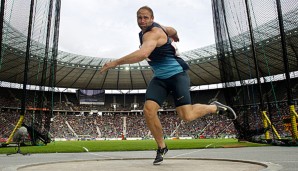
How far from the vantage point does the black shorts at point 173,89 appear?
451cm

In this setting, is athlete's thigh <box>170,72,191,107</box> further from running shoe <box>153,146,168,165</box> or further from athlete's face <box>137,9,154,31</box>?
athlete's face <box>137,9,154,31</box>

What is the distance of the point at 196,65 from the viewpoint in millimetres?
42000

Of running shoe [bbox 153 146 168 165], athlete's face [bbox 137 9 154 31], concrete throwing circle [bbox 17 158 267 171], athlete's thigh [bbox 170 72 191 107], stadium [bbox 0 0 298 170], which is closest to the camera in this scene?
concrete throwing circle [bbox 17 158 267 171]

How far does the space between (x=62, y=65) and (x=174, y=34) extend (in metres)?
38.1

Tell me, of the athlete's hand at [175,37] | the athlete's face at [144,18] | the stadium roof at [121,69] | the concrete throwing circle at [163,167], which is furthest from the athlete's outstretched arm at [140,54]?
the stadium roof at [121,69]

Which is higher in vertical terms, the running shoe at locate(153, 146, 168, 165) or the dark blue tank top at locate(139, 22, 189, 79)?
the dark blue tank top at locate(139, 22, 189, 79)

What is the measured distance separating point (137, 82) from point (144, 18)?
1870 inches

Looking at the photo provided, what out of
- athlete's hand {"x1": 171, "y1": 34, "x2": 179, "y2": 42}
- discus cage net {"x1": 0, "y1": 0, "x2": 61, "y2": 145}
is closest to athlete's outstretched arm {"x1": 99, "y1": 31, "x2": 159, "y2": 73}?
athlete's hand {"x1": 171, "y1": 34, "x2": 179, "y2": 42}

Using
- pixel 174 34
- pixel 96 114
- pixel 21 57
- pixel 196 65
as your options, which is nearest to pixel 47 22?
pixel 174 34

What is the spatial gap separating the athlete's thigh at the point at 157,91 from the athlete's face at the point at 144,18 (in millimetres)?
1069

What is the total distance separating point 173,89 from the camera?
15.1 ft

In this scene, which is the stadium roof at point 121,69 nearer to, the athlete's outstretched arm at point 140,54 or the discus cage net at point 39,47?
the discus cage net at point 39,47

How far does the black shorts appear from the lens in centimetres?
451

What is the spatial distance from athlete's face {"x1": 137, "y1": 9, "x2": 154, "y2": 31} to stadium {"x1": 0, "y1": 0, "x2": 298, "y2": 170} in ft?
21.2
